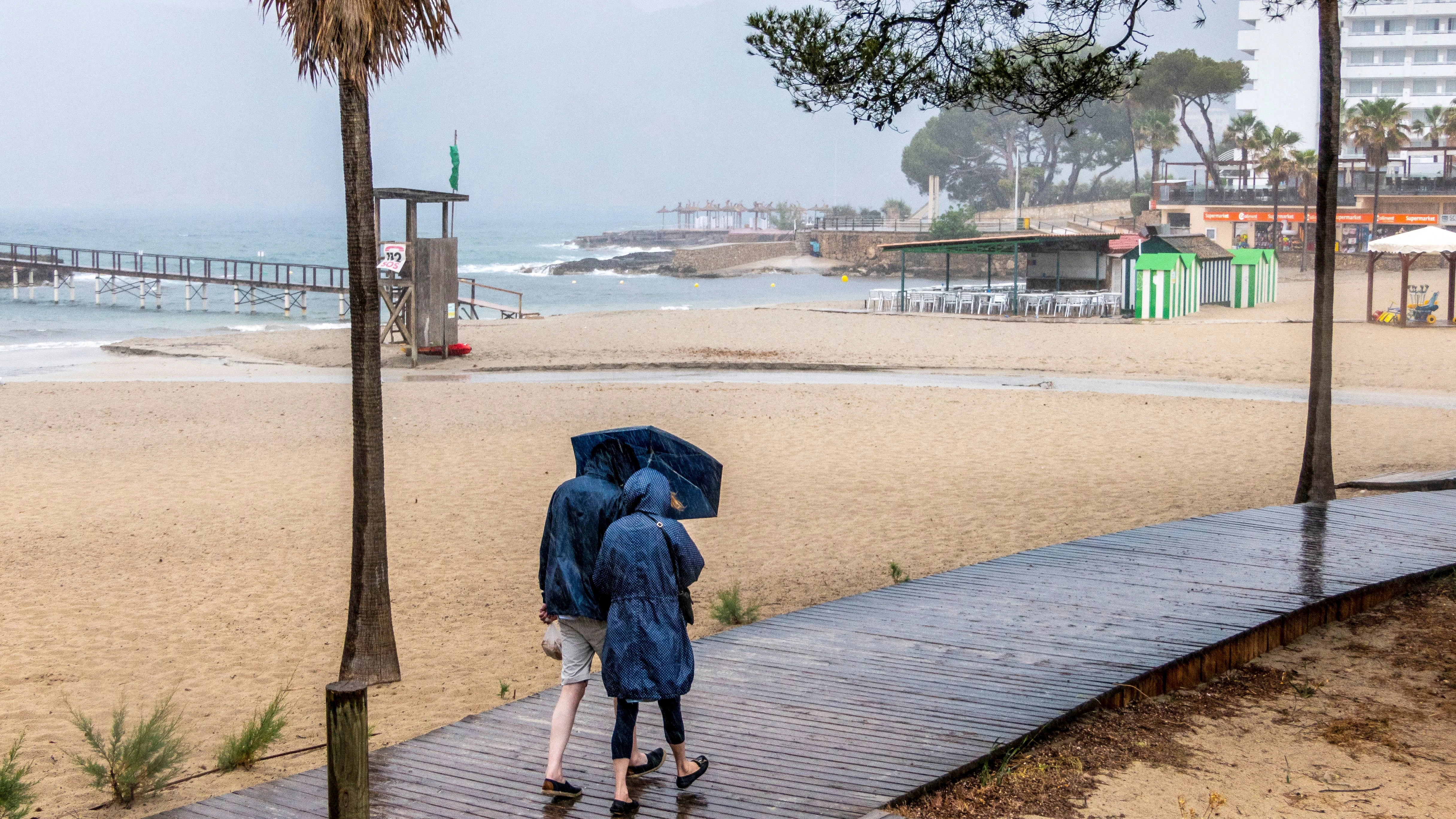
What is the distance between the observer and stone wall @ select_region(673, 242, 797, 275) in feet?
281

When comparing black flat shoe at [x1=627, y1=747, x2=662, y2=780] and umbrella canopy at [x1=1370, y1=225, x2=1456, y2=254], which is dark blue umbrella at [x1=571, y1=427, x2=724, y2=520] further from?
umbrella canopy at [x1=1370, y1=225, x2=1456, y2=254]

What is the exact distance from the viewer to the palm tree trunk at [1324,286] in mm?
9039

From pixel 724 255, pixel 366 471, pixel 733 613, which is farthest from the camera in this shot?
pixel 724 255

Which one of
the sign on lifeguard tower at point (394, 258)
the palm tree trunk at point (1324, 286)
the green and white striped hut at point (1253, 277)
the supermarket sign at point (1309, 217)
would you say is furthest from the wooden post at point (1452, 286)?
the supermarket sign at point (1309, 217)

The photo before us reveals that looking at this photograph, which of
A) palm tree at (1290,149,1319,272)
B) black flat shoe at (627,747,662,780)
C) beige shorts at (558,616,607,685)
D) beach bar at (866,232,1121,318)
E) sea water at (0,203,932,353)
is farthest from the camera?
palm tree at (1290,149,1319,272)

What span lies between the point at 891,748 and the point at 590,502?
1507mm

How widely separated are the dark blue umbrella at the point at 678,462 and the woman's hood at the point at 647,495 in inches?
2.8

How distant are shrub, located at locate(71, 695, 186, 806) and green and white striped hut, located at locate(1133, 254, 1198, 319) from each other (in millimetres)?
29159

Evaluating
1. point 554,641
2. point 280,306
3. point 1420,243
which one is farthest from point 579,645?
point 280,306

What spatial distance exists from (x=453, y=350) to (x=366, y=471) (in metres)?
17.4

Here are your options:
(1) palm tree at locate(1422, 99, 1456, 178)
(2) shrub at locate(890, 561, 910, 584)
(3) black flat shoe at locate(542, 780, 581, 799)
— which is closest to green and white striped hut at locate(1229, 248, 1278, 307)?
(1) palm tree at locate(1422, 99, 1456, 178)

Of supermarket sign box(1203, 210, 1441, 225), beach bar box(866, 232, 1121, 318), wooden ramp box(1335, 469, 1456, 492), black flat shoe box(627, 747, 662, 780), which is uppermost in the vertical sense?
supermarket sign box(1203, 210, 1441, 225)

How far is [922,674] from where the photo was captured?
17.4ft

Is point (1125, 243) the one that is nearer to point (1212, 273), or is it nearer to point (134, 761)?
point (1212, 273)
